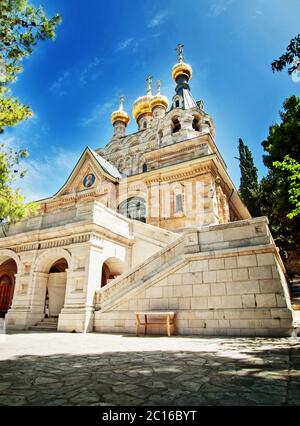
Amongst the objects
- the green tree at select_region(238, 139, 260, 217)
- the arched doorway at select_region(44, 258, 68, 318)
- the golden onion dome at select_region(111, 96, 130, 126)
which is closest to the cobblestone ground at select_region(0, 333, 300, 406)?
the arched doorway at select_region(44, 258, 68, 318)

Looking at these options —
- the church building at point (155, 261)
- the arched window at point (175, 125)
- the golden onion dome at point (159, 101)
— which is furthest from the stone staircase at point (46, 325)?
the golden onion dome at point (159, 101)

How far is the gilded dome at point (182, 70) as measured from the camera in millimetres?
32312

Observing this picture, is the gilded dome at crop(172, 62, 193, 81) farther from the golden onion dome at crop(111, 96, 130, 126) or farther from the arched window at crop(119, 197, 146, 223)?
the arched window at crop(119, 197, 146, 223)

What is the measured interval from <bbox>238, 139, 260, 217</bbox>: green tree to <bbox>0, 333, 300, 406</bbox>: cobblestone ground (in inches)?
926

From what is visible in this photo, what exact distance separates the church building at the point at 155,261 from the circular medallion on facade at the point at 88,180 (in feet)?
8.63

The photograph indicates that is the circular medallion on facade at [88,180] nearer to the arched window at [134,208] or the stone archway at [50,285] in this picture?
the arched window at [134,208]

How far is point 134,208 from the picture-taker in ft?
79.7

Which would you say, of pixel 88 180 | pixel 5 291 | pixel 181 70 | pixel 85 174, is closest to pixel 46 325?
pixel 5 291

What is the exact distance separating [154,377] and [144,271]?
6709 mm

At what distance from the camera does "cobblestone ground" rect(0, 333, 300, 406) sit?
2736 mm

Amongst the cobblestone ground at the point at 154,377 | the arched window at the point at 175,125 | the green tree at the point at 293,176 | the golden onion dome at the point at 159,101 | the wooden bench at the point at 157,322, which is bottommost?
the cobblestone ground at the point at 154,377

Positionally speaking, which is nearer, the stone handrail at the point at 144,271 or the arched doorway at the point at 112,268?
the stone handrail at the point at 144,271
